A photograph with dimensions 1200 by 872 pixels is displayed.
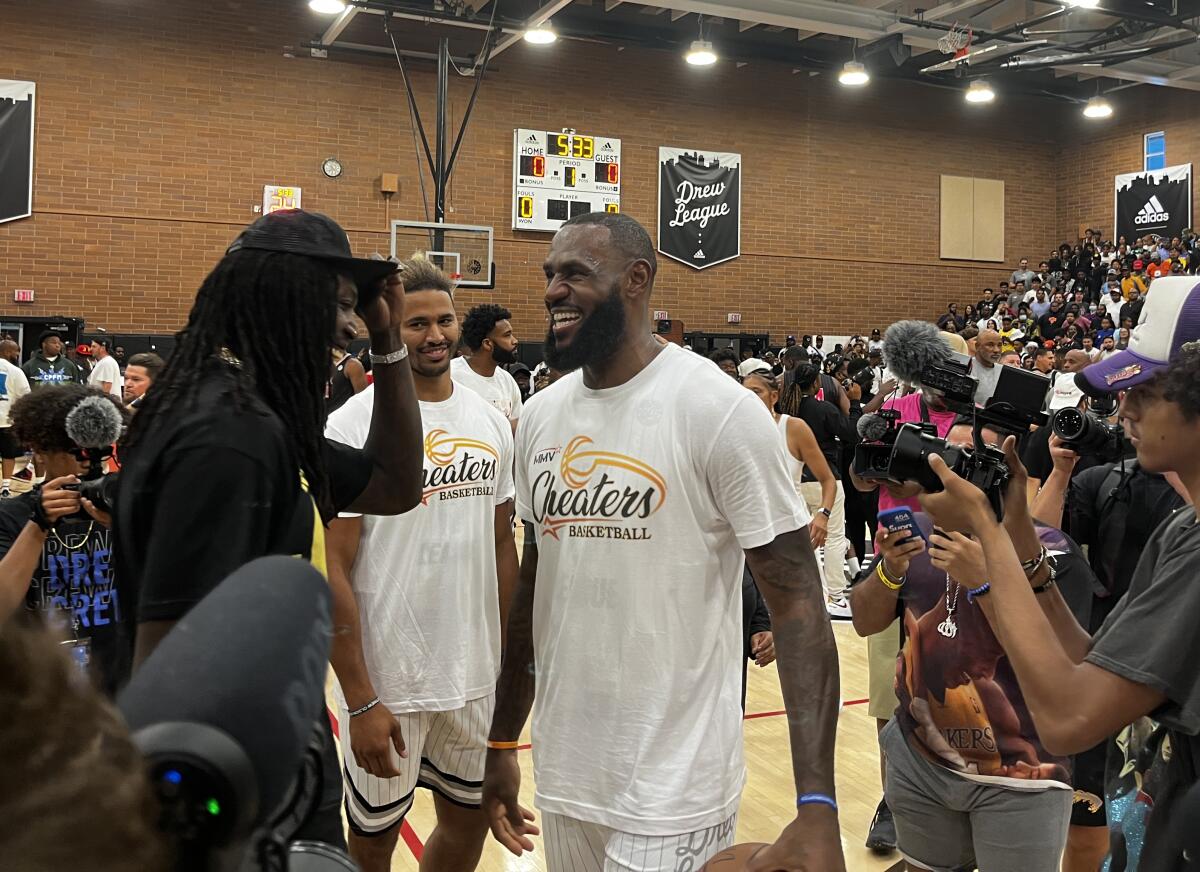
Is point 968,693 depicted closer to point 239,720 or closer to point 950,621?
point 950,621

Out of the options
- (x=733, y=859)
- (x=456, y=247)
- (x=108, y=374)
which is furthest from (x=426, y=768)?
(x=456, y=247)

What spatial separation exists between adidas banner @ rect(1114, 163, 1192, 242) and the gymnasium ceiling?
6.54 feet

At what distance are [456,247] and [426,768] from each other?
46.9 ft

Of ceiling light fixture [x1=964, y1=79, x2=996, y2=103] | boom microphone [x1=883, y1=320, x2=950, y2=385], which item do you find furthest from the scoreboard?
boom microphone [x1=883, y1=320, x2=950, y2=385]

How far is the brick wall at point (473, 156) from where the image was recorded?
629 inches

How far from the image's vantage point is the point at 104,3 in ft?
52.1

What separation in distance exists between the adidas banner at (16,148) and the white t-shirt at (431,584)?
15.0 m

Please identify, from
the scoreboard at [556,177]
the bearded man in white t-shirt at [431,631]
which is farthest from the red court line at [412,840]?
the scoreboard at [556,177]

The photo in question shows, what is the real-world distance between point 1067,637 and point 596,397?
111 cm

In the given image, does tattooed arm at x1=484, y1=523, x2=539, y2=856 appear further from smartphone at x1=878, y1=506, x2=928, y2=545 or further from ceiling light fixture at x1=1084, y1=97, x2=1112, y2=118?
ceiling light fixture at x1=1084, y1=97, x2=1112, y2=118

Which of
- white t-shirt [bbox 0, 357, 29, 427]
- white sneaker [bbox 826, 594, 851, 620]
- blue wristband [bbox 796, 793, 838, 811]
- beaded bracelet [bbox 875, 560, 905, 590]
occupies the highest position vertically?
white t-shirt [bbox 0, 357, 29, 427]

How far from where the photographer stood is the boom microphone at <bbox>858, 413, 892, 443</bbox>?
7.64 ft

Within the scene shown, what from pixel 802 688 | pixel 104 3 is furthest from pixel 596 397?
pixel 104 3

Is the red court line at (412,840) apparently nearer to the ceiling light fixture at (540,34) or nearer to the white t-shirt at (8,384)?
the white t-shirt at (8,384)
